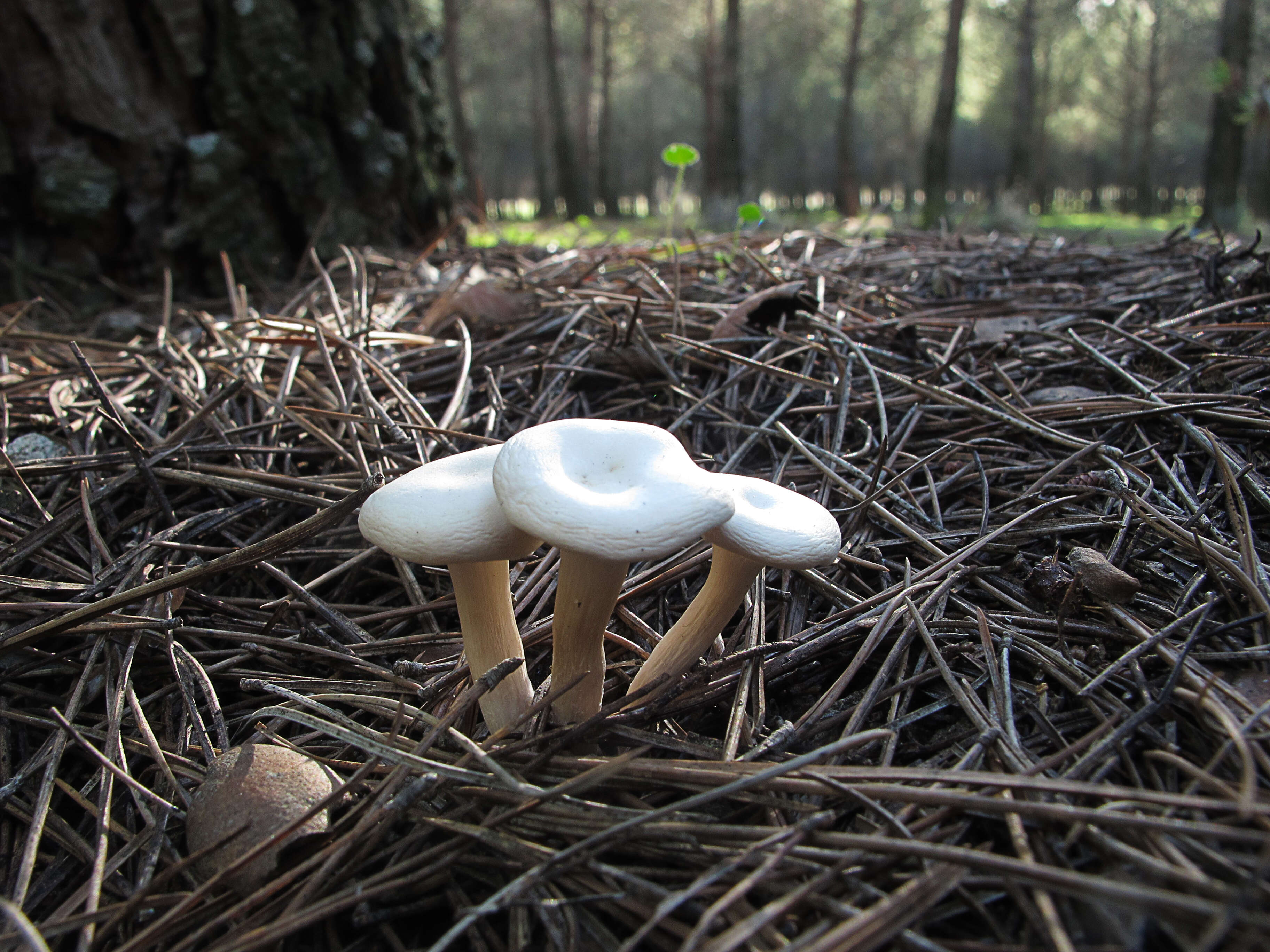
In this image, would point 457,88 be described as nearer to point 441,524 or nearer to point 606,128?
point 606,128

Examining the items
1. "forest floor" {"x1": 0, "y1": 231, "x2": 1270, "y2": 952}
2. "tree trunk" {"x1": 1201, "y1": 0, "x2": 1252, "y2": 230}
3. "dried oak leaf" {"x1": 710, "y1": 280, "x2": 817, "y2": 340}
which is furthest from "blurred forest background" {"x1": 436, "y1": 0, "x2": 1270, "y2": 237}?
"forest floor" {"x1": 0, "y1": 231, "x2": 1270, "y2": 952}

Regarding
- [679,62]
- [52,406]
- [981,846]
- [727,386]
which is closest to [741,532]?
[981,846]

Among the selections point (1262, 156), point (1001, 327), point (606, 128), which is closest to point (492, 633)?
point (1001, 327)

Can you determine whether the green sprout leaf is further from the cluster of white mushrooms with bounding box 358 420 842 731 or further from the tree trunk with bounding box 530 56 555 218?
the tree trunk with bounding box 530 56 555 218

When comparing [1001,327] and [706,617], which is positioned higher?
[1001,327]

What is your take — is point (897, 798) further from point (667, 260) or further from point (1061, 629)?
point (667, 260)

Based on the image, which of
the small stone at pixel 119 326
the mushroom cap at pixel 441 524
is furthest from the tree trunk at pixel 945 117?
the mushroom cap at pixel 441 524

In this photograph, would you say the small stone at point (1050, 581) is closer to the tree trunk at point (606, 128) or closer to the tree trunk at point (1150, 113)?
the tree trunk at point (606, 128)
